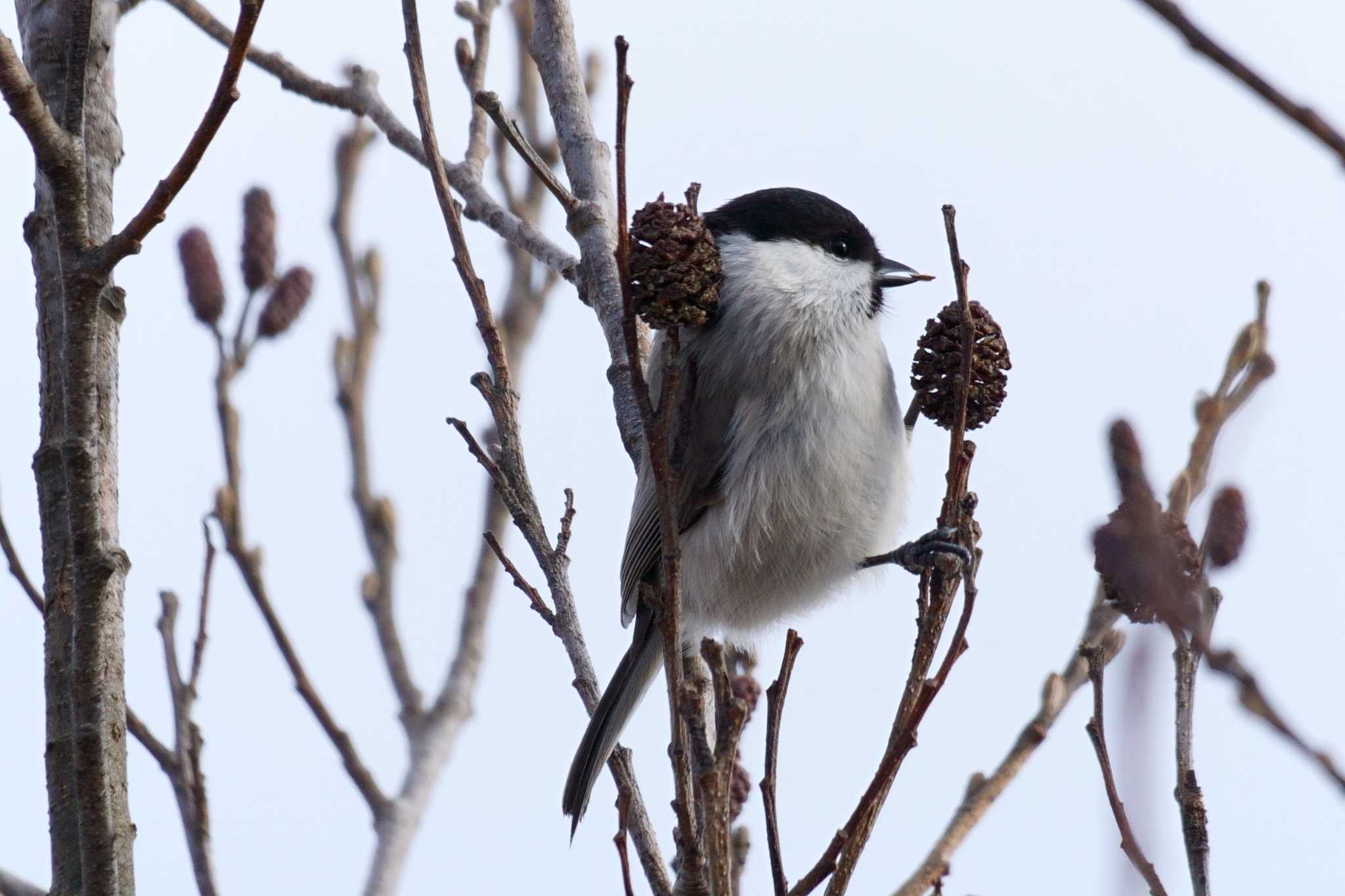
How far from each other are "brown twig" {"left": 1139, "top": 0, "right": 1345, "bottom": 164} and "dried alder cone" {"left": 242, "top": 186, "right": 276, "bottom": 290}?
213 centimetres

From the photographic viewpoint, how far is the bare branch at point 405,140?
281 centimetres

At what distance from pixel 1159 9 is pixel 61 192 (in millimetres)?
1183

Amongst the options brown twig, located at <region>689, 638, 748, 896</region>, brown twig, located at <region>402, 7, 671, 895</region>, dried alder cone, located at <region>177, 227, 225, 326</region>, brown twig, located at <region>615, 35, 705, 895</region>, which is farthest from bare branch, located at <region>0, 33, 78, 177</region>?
dried alder cone, located at <region>177, 227, 225, 326</region>

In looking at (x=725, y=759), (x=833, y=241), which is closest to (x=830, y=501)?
(x=833, y=241)

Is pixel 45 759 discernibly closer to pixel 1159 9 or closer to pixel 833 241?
pixel 1159 9

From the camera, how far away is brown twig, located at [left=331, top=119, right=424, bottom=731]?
2658 millimetres

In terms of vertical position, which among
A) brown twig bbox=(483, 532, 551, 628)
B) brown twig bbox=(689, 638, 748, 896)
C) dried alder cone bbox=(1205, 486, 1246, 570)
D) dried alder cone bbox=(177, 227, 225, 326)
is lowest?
brown twig bbox=(689, 638, 748, 896)

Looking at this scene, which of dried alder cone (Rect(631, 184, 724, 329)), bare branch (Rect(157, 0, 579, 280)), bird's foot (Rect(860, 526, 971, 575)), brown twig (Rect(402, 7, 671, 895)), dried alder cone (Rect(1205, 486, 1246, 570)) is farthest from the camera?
bare branch (Rect(157, 0, 579, 280))

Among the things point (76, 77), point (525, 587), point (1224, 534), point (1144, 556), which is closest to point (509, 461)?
point (525, 587)

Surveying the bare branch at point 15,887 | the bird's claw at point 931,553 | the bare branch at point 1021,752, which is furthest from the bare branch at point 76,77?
the bare branch at point 1021,752

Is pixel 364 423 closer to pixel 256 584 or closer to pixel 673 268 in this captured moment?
pixel 256 584

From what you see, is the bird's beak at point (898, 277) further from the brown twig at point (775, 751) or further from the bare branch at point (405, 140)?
the brown twig at point (775, 751)

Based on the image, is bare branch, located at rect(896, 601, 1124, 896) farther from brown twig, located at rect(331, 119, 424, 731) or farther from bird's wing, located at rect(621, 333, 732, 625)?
brown twig, located at rect(331, 119, 424, 731)

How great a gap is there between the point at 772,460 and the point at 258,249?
1.06 meters
